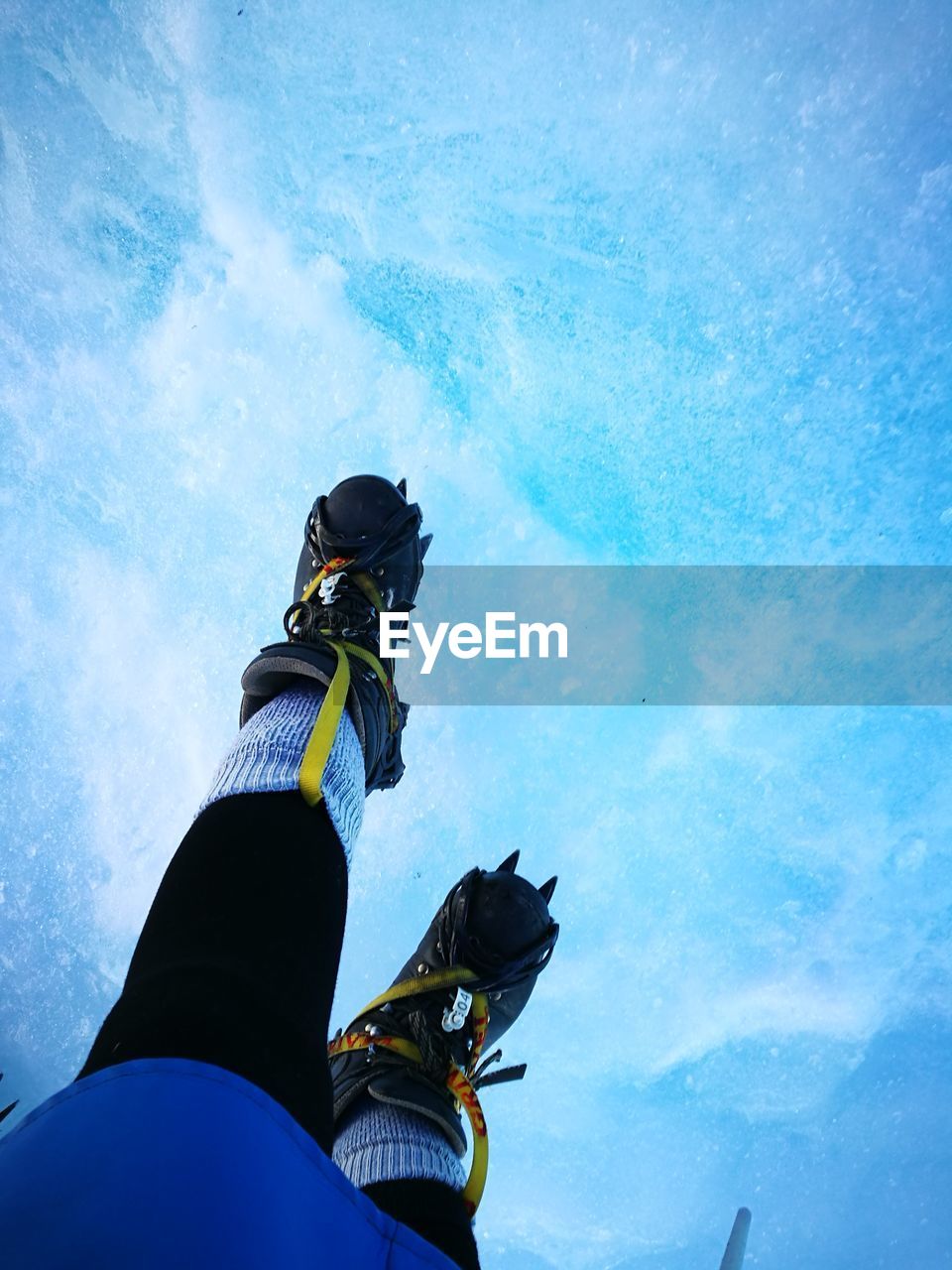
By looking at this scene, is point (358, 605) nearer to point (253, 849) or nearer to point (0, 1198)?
point (253, 849)

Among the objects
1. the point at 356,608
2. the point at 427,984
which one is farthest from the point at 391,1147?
the point at 356,608

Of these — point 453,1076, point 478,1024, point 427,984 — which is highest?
point 427,984

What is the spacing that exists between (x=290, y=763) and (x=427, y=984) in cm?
192

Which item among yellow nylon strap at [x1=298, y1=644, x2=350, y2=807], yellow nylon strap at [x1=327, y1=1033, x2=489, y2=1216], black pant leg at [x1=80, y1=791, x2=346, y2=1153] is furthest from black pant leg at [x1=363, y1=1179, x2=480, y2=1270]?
yellow nylon strap at [x1=298, y1=644, x2=350, y2=807]

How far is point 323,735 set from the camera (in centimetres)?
292

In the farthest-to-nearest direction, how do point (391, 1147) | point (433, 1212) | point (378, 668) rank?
point (378, 668), point (391, 1147), point (433, 1212)

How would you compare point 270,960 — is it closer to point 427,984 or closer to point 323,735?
point 323,735

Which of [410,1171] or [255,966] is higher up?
[255,966]

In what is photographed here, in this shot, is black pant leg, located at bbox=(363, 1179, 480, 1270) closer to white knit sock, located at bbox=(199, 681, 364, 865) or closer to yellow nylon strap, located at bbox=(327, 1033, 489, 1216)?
yellow nylon strap, located at bbox=(327, 1033, 489, 1216)

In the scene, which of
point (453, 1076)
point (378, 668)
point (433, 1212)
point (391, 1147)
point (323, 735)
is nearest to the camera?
point (433, 1212)

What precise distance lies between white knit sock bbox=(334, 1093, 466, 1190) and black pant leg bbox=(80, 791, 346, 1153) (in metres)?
1.19

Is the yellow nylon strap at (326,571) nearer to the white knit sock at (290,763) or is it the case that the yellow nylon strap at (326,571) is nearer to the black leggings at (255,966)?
the white knit sock at (290,763)

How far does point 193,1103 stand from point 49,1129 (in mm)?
209

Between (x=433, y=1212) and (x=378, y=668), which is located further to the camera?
(x=378, y=668)
